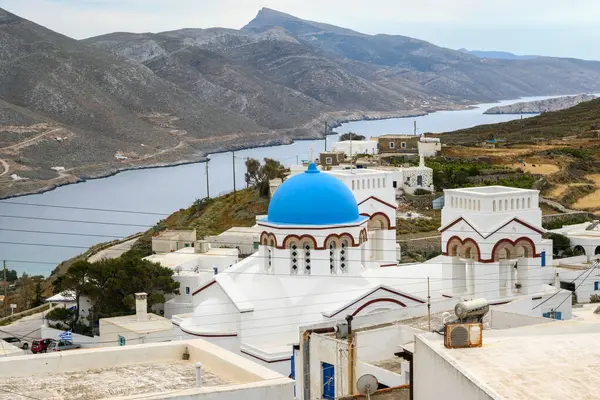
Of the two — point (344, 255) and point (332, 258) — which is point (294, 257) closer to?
point (332, 258)

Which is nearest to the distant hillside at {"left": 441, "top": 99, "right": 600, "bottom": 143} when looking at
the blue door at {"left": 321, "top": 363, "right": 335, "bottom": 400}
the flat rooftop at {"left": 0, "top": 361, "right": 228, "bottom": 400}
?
the blue door at {"left": 321, "top": 363, "right": 335, "bottom": 400}

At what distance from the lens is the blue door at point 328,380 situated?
14119 mm

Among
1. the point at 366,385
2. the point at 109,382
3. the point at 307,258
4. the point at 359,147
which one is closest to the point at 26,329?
the point at 307,258

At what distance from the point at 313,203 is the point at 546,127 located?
62020mm

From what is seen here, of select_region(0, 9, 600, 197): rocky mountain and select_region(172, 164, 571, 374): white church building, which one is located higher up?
select_region(0, 9, 600, 197): rocky mountain

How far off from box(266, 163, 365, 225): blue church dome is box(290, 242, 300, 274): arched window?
0.43 m

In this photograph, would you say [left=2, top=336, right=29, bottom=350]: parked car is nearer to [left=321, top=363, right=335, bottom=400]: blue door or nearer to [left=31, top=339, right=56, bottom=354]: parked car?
[left=31, top=339, right=56, bottom=354]: parked car

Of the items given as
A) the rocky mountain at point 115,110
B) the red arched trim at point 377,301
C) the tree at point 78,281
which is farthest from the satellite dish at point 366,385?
the rocky mountain at point 115,110

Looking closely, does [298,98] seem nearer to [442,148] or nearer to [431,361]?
[442,148]

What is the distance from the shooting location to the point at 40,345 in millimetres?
24422

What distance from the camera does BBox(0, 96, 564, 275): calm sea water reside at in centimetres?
5900

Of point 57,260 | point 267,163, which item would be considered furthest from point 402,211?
point 57,260

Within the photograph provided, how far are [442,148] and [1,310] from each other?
2798cm

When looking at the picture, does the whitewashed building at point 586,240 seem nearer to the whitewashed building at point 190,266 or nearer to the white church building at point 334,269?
the whitewashed building at point 190,266
